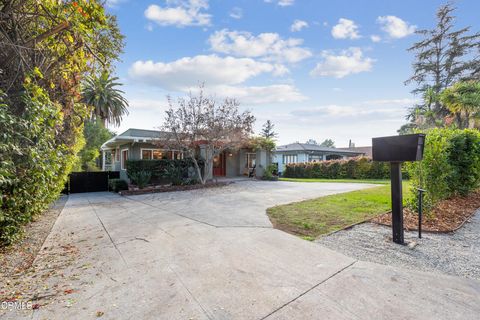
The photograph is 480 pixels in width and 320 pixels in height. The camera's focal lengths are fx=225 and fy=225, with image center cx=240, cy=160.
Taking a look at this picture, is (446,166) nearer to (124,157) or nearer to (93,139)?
(124,157)

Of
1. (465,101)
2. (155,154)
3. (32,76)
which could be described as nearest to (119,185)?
(155,154)

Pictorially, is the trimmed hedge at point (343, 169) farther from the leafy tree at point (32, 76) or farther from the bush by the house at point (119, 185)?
the leafy tree at point (32, 76)

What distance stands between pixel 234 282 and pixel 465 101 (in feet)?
66.0

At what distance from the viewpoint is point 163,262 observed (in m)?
3.33

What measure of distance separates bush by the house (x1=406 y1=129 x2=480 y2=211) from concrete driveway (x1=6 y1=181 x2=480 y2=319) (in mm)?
3611

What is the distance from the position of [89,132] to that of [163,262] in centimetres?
3277

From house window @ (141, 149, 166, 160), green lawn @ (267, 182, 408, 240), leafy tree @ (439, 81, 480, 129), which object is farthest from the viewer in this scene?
leafy tree @ (439, 81, 480, 129)

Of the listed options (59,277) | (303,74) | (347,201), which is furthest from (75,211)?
(303,74)

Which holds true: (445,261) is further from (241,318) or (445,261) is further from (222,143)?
(222,143)

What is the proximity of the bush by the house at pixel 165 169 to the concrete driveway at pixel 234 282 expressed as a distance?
821cm

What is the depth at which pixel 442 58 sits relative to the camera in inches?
981

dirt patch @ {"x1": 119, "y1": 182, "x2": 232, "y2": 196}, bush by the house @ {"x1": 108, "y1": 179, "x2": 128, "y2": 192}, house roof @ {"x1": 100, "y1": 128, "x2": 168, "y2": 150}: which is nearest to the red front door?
dirt patch @ {"x1": 119, "y1": 182, "x2": 232, "y2": 196}

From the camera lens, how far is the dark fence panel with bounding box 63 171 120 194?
13.5 m

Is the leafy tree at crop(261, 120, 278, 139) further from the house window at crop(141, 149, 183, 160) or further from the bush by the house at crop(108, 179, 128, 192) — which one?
the bush by the house at crop(108, 179, 128, 192)
